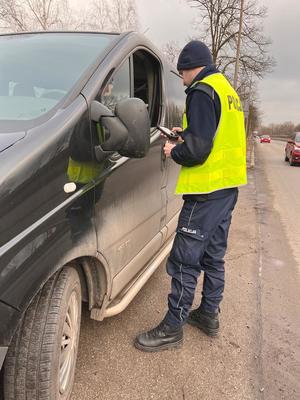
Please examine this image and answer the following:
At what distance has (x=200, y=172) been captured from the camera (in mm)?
2789

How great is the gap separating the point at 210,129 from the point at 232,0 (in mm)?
32621

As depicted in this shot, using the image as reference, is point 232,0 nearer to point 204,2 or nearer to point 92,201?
point 204,2

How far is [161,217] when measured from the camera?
350 centimetres

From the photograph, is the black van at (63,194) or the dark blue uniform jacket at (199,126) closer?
the black van at (63,194)

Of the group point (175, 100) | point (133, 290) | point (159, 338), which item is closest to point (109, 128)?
point (133, 290)

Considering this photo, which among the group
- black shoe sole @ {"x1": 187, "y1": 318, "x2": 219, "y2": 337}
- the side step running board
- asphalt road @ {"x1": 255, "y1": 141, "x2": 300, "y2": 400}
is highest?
the side step running board

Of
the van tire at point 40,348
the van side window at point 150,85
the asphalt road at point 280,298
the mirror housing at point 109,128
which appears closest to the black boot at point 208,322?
the asphalt road at point 280,298

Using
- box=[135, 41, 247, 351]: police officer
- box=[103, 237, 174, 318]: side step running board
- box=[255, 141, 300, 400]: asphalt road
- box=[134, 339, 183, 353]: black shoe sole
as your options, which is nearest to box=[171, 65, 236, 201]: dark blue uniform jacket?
box=[135, 41, 247, 351]: police officer

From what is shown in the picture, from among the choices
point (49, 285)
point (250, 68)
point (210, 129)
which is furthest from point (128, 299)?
point (250, 68)

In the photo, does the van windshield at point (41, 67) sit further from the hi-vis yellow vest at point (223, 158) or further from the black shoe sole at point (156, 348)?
the black shoe sole at point (156, 348)

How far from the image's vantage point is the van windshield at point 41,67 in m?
2.19

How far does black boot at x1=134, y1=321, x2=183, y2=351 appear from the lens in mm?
2969

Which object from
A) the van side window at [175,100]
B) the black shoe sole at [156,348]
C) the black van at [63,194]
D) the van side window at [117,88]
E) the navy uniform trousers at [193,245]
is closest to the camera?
the black van at [63,194]

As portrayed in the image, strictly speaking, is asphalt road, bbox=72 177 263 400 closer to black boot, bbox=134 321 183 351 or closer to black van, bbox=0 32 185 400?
black boot, bbox=134 321 183 351
